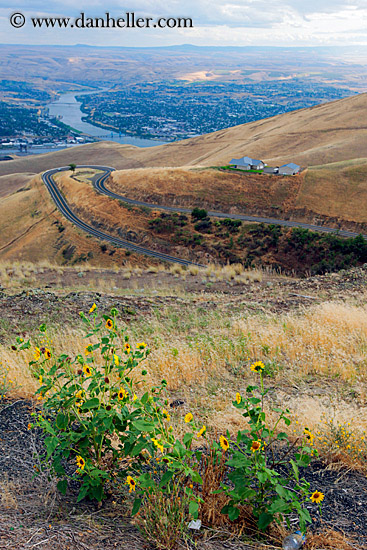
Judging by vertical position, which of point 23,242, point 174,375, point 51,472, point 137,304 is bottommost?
point 23,242

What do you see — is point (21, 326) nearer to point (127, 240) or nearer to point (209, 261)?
point (209, 261)

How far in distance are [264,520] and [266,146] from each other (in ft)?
265

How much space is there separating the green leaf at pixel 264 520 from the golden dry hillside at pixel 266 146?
2295 inches

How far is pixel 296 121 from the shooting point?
91500 millimetres

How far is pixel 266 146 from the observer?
77.4 metres

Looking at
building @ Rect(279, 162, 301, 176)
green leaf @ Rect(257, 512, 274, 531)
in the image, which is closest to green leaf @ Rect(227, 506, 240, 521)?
green leaf @ Rect(257, 512, 274, 531)

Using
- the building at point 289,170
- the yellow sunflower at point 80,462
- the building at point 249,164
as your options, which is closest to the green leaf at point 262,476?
the yellow sunflower at point 80,462

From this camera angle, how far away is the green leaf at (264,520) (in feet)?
8.41

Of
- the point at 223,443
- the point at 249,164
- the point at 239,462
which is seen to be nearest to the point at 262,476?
the point at 239,462

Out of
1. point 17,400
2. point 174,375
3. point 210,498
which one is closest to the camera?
point 210,498

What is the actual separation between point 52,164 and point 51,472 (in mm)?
107811

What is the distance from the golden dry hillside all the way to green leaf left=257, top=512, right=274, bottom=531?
58.3 meters

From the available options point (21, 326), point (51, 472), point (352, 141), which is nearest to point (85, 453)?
point (51, 472)

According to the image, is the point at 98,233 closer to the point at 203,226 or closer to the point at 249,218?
the point at 203,226
